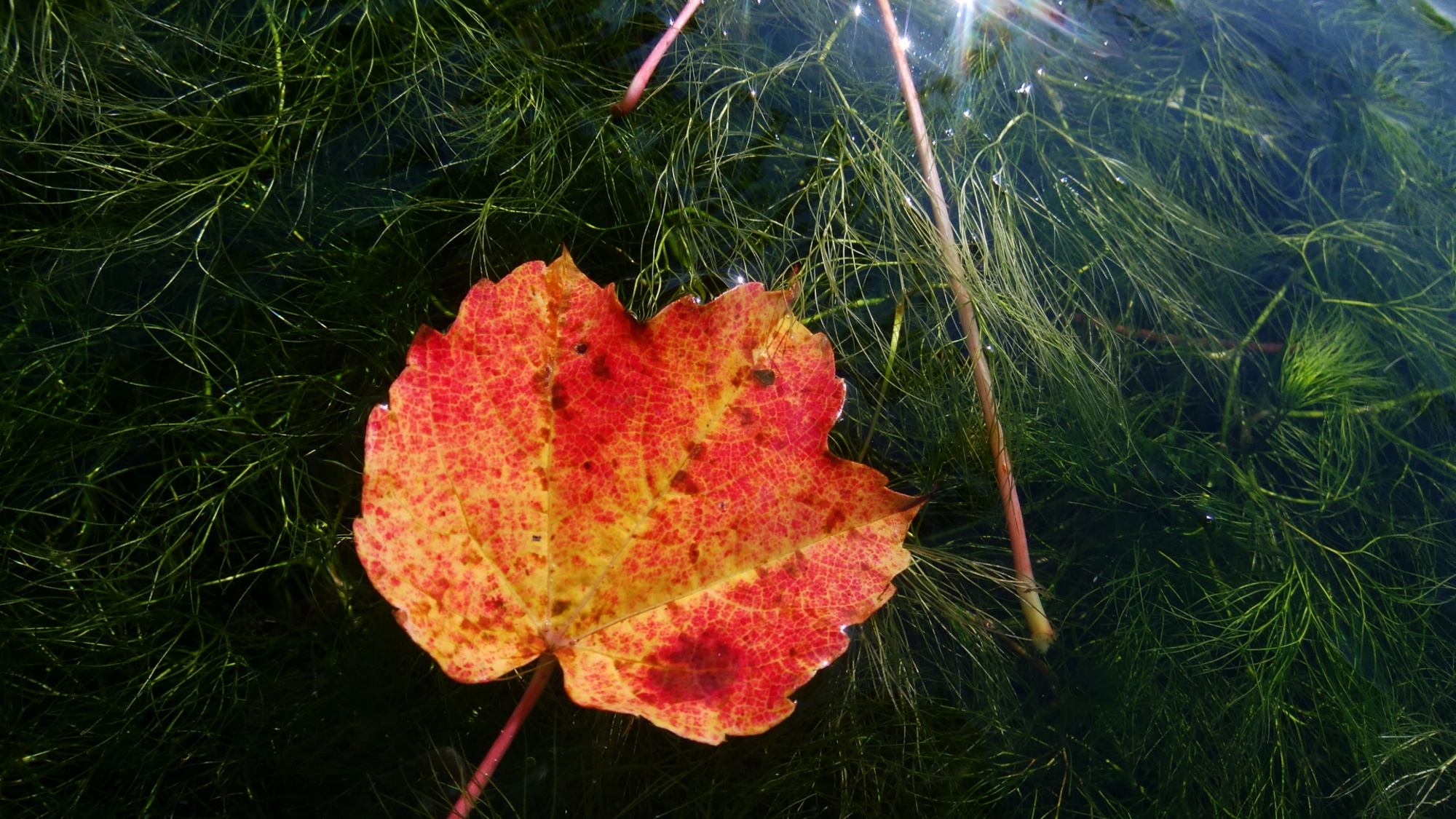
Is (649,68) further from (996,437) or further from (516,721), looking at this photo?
(516,721)

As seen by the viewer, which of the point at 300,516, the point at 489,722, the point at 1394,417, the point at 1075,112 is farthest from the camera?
the point at 1075,112

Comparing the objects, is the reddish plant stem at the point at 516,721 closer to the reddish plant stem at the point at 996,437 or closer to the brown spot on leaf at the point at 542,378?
the brown spot on leaf at the point at 542,378

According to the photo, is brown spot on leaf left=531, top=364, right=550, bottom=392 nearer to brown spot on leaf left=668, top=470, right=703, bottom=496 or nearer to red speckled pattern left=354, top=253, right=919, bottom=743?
red speckled pattern left=354, top=253, right=919, bottom=743

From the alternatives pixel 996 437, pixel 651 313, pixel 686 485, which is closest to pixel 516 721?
pixel 686 485

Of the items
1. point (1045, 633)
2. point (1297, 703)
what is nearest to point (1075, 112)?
point (1045, 633)

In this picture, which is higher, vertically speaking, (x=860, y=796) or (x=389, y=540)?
(x=389, y=540)

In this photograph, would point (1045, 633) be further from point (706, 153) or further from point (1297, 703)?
point (706, 153)
